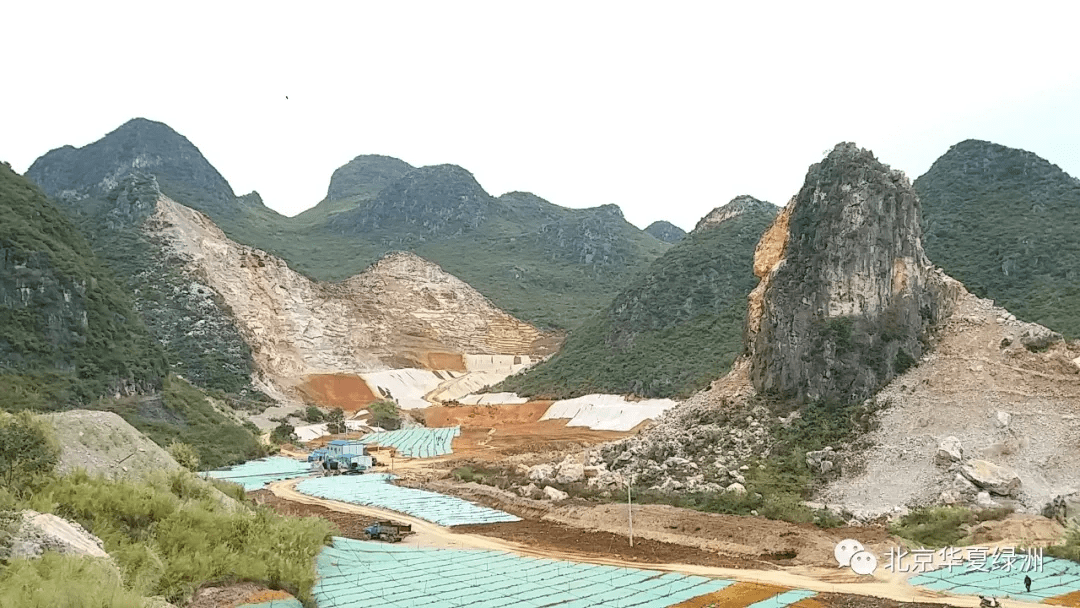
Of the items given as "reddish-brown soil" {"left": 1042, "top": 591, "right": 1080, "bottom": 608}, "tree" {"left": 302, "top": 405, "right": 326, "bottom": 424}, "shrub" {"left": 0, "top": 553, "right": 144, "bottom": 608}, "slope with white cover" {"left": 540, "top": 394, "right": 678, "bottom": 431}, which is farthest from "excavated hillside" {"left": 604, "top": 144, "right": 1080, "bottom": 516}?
"tree" {"left": 302, "top": 405, "right": 326, "bottom": 424}

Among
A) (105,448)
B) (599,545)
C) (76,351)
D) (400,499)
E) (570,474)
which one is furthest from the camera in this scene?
(76,351)

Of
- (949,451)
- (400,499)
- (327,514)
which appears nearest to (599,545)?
(327,514)

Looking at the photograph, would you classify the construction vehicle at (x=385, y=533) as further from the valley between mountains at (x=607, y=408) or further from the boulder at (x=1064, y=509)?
the boulder at (x=1064, y=509)

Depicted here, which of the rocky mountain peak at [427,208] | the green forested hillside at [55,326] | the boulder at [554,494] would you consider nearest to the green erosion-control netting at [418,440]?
the green forested hillside at [55,326]

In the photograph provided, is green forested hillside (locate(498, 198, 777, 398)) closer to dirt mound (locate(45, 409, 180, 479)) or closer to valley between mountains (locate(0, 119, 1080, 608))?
valley between mountains (locate(0, 119, 1080, 608))

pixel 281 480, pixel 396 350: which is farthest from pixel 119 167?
pixel 281 480

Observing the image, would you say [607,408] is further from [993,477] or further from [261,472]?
[993,477]
